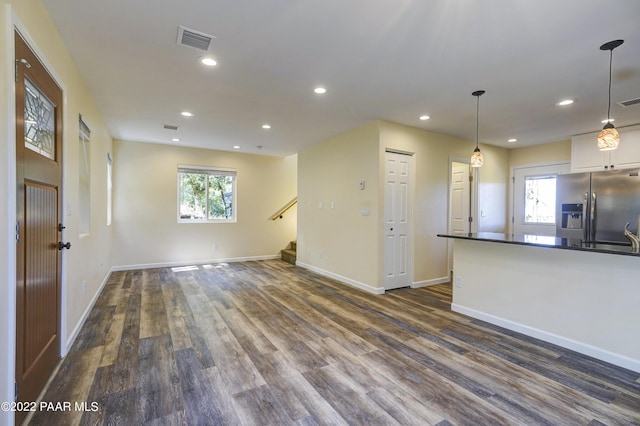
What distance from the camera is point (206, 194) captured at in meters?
6.58

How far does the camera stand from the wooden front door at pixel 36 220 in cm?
164

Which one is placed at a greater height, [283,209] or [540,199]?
[540,199]

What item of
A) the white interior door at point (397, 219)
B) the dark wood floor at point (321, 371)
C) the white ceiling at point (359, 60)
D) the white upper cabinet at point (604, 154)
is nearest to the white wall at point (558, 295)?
the dark wood floor at point (321, 371)

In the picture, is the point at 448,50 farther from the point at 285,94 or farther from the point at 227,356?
the point at 227,356

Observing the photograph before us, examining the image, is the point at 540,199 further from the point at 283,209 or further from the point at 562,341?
the point at 283,209

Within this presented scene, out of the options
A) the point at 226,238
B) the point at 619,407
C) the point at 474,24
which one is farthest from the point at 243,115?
the point at 619,407

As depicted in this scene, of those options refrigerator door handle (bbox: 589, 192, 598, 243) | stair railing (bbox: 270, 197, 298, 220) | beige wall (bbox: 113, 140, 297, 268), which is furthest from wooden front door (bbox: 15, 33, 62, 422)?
refrigerator door handle (bbox: 589, 192, 598, 243)

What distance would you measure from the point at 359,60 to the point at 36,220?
266 centimetres

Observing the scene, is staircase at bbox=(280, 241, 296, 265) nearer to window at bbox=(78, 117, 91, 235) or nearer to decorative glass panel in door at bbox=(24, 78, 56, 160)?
window at bbox=(78, 117, 91, 235)

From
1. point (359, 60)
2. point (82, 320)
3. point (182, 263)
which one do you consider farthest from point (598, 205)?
point (182, 263)

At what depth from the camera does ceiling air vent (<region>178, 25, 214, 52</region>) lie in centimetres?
218

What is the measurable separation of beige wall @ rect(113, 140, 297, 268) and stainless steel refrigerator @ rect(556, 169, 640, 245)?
5.45 meters

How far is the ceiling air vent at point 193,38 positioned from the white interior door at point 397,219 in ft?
9.37

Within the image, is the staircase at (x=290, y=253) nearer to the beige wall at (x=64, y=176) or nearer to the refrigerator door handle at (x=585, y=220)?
the beige wall at (x=64, y=176)
